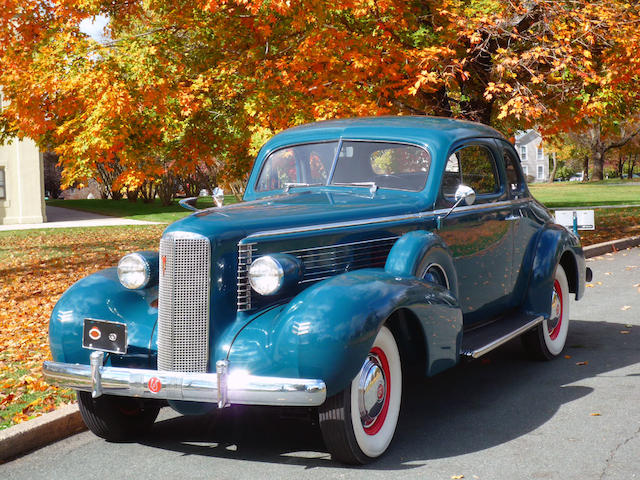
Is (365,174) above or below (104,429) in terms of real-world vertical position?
above

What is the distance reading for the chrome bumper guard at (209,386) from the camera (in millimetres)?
4133

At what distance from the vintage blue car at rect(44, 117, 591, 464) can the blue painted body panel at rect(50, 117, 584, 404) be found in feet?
0.03

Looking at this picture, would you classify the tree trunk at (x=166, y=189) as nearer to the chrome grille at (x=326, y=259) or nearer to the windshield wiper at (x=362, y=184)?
the windshield wiper at (x=362, y=184)

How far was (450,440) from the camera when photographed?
4969mm

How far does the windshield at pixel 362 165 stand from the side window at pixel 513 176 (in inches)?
50.3

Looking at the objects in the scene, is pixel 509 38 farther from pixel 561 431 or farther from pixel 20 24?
Answer: pixel 561 431

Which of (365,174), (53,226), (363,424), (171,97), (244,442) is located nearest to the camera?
(363,424)

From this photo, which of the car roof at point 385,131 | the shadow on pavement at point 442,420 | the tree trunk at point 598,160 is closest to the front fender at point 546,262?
the shadow on pavement at point 442,420

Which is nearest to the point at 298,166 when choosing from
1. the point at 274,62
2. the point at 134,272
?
the point at 134,272

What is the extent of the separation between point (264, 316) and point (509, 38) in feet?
34.2

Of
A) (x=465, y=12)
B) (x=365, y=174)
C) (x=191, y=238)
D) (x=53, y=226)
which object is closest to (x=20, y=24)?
(x=465, y=12)

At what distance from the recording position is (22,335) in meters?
8.45

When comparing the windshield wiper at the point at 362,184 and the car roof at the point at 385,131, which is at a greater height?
the car roof at the point at 385,131

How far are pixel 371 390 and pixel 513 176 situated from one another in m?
3.20
